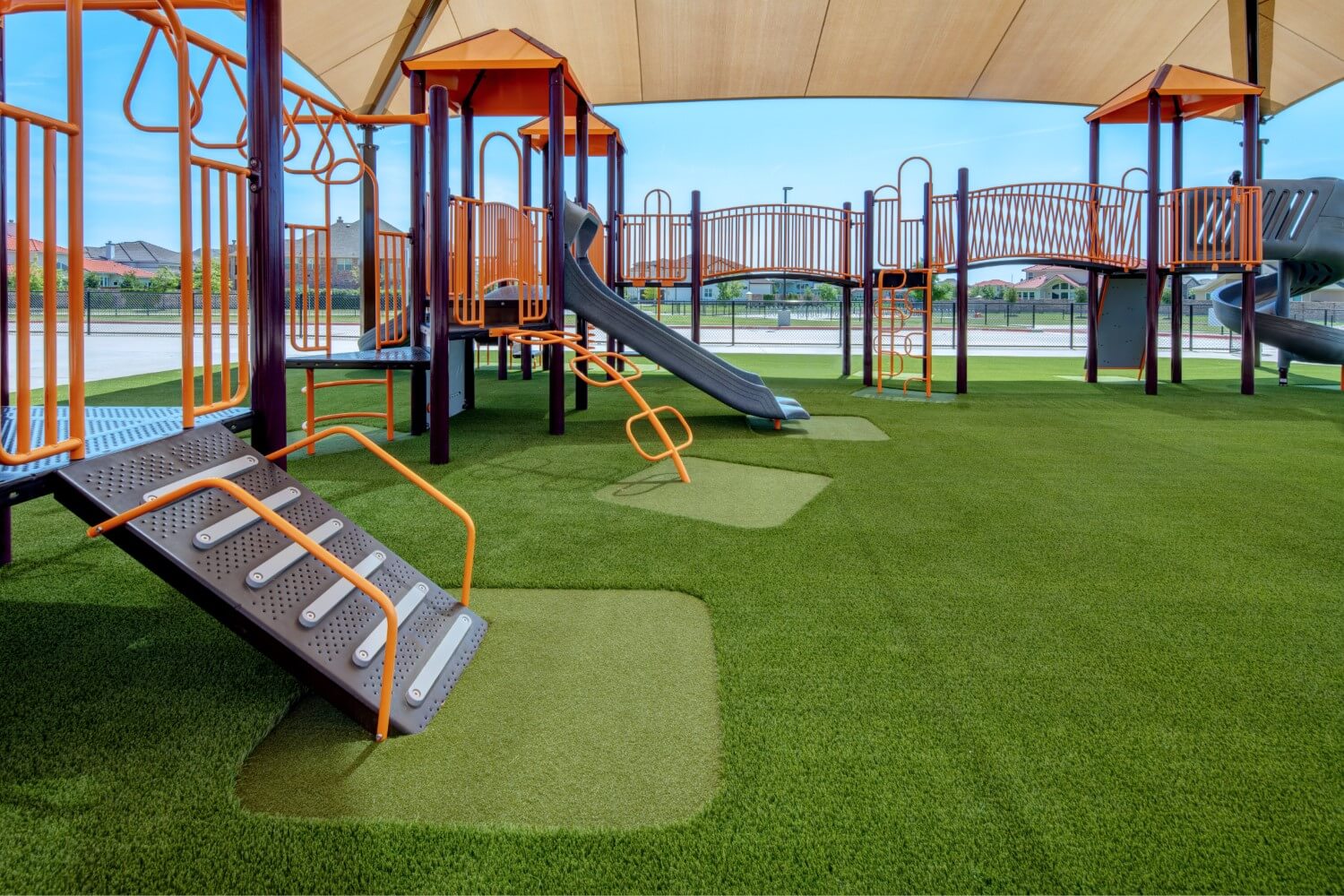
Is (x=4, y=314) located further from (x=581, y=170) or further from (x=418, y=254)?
(x=581, y=170)

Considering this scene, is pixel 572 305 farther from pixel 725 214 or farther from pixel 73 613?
pixel 725 214

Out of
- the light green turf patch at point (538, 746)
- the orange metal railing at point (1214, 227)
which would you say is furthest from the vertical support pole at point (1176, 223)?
the light green turf patch at point (538, 746)

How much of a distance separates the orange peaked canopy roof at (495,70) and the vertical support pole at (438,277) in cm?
164

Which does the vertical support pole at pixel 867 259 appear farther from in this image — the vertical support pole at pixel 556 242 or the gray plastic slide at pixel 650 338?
the vertical support pole at pixel 556 242

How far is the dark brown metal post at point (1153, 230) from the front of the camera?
40.5ft

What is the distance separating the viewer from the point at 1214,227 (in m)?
12.6

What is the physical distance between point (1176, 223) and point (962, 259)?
3.14 metres

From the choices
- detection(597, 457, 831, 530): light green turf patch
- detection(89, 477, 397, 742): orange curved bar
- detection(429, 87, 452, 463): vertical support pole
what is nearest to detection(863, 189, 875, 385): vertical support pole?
detection(597, 457, 831, 530): light green turf patch

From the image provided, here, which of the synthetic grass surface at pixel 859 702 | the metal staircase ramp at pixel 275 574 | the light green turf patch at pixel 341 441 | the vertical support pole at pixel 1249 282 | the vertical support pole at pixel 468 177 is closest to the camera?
the synthetic grass surface at pixel 859 702

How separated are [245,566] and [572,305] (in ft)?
A: 19.8

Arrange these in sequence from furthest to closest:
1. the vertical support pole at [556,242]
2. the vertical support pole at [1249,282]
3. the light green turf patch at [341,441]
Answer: the vertical support pole at [1249,282], the vertical support pole at [556,242], the light green turf patch at [341,441]

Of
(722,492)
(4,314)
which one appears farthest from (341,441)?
(4,314)

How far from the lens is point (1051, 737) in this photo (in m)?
2.29

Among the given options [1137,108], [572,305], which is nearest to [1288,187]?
[1137,108]
